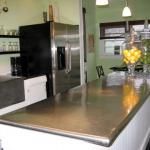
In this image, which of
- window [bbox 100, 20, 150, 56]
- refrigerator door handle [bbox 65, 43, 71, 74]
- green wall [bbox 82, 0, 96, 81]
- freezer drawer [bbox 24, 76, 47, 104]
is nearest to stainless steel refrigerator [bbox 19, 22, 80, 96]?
refrigerator door handle [bbox 65, 43, 71, 74]

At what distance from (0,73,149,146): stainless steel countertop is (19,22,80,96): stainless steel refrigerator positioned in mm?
2376

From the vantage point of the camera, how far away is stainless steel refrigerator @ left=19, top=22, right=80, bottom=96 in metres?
4.34

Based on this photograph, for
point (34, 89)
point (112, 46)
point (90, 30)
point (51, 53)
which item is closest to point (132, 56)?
point (34, 89)

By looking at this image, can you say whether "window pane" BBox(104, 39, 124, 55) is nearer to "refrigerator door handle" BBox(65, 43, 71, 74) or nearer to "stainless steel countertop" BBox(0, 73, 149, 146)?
"refrigerator door handle" BBox(65, 43, 71, 74)

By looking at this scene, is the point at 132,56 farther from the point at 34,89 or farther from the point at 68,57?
the point at 68,57

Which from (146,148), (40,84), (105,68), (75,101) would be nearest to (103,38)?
(105,68)

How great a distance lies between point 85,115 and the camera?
4.62ft

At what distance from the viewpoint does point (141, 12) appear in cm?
773

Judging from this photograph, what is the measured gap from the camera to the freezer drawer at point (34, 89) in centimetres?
349

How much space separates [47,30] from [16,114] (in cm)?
301

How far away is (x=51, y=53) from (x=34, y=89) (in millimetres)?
918

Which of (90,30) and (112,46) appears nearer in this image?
(90,30)

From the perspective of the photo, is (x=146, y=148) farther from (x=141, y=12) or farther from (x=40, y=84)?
(x=141, y=12)

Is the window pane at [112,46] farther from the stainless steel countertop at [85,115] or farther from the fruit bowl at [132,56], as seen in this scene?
the stainless steel countertop at [85,115]
